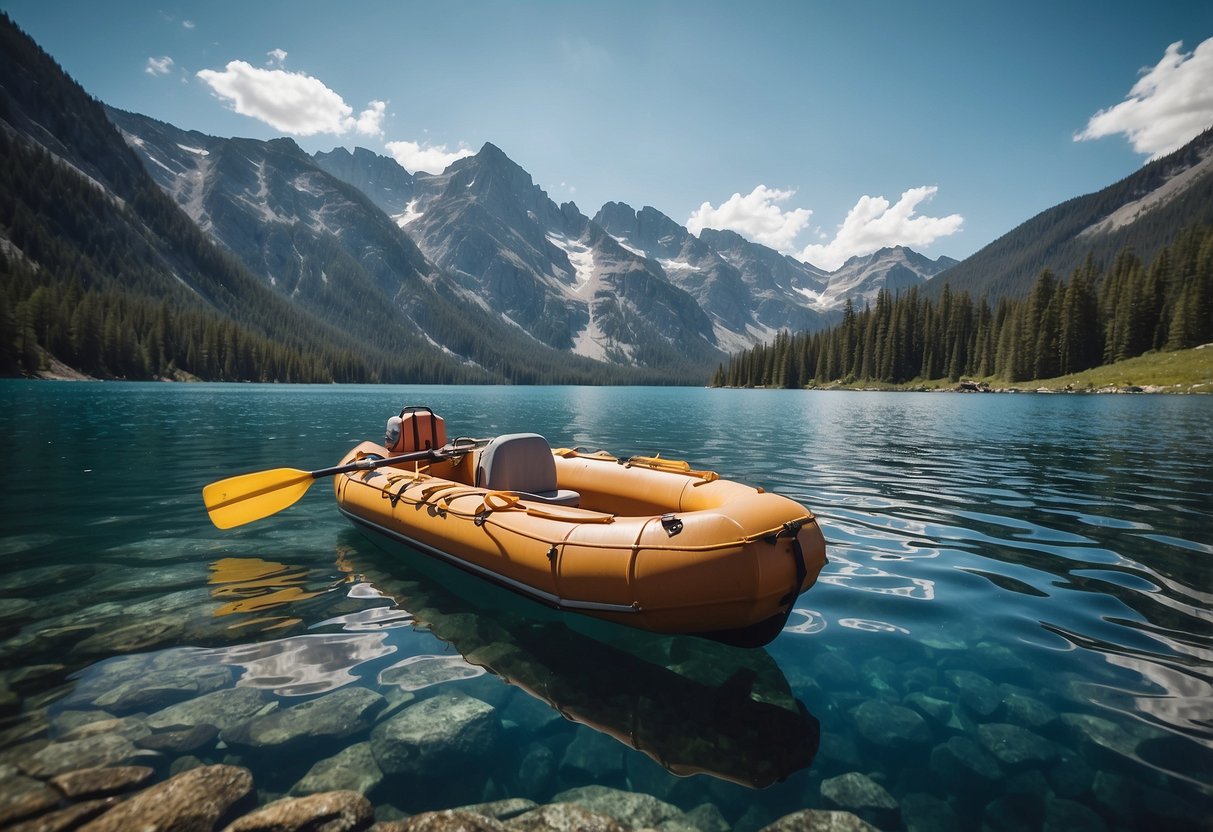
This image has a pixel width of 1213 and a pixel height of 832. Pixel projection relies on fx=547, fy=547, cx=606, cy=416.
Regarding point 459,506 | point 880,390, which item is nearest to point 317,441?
point 459,506

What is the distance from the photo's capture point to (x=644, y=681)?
18.6 feet

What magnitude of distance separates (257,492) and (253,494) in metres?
0.07

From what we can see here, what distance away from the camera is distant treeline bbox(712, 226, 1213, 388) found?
225ft

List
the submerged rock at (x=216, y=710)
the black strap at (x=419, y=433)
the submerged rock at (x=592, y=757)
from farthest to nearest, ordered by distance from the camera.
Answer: the black strap at (x=419, y=433), the submerged rock at (x=216, y=710), the submerged rock at (x=592, y=757)

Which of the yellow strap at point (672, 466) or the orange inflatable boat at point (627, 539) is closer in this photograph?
the orange inflatable boat at point (627, 539)

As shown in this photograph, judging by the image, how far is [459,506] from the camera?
25.2 ft

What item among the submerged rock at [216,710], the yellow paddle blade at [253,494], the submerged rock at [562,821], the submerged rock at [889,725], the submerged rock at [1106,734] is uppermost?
the yellow paddle blade at [253,494]

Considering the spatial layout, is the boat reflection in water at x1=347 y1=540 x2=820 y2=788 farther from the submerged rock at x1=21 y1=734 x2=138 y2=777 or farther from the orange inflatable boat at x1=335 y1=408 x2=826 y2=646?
the submerged rock at x1=21 y1=734 x2=138 y2=777

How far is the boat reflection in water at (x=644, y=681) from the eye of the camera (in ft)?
15.1

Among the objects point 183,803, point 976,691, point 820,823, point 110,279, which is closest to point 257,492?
point 183,803

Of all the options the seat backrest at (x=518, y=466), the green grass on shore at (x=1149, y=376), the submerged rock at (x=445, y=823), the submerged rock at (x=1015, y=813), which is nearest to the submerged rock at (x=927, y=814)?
the submerged rock at (x=1015, y=813)

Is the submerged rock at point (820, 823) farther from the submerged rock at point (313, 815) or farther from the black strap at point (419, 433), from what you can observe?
the black strap at point (419, 433)

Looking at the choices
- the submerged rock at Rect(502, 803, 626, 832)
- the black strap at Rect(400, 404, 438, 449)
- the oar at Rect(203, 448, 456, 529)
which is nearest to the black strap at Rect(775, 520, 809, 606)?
the submerged rock at Rect(502, 803, 626, 832)

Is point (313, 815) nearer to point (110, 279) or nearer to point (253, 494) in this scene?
point (253, 494)
